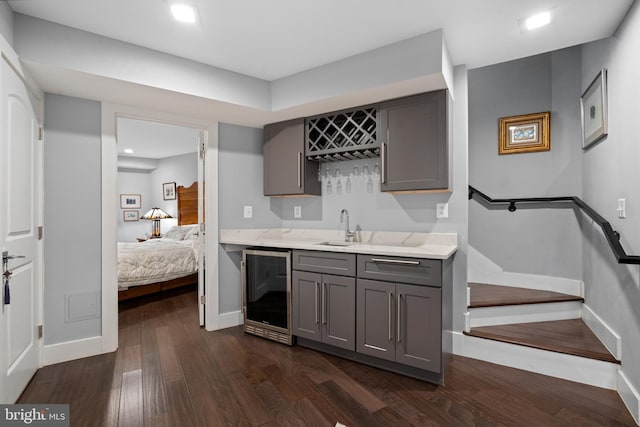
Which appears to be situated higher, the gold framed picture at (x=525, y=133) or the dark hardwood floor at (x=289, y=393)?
the gold framed picture at (x=525, y=133)

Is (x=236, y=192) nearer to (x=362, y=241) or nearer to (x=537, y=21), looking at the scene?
(x=362, y=241)

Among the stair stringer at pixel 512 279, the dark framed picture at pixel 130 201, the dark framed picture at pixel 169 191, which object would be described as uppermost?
the dark framed picture at pixel 169 191

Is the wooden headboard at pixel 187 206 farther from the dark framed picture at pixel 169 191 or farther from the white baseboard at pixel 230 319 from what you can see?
the white baseboard at pixel 230 319

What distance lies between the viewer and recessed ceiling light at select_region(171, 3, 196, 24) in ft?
6.63

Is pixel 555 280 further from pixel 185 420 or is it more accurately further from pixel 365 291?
pixel 185 420

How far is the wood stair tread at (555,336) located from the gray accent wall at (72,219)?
10.6 ft

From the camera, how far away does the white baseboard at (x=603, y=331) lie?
2182 mm

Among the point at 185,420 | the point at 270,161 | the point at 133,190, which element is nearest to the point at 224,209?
the point at 270,161

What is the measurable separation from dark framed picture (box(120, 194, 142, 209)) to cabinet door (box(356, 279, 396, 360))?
7.20m

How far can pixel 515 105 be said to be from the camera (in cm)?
354

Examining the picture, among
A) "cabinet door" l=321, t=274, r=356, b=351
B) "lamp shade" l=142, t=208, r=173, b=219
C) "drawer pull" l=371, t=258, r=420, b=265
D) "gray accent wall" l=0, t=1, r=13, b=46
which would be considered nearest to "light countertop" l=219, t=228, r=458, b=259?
"drawer pull" l=371, t=258, r=420, b=265

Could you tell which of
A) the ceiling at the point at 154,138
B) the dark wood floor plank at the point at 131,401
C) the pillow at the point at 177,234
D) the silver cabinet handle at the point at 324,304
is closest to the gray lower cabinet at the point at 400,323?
the silver cabinet handle at the point at 324,304

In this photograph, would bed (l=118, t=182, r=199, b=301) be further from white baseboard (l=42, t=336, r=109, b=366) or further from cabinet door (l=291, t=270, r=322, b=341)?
cabinet door (l=291, t=270, r=322, b=341)

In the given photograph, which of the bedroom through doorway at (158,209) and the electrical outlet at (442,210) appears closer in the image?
the electrical outlet at (442,210)
